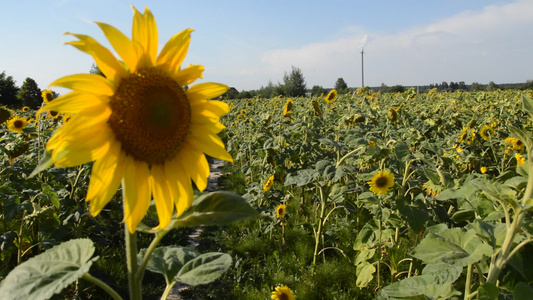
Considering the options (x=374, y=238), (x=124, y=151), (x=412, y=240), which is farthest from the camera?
(x=412, y=240)

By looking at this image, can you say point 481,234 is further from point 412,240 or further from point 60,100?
point 412,240

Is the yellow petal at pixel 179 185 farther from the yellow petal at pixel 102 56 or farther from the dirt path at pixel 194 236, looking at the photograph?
the dirt path at pixel 194 236

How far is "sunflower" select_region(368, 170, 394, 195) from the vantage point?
3080mm

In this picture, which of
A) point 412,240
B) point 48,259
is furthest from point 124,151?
point 412,240

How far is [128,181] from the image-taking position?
93 centimetres

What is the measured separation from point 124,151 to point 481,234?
4.42ft

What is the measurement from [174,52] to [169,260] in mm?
651

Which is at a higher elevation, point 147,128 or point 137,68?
point 137,68

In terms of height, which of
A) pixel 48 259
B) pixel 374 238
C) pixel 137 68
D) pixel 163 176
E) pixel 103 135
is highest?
pixel 137 68

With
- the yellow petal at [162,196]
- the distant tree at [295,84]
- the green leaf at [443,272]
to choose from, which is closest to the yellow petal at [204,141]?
the yellow petal at [162,196]

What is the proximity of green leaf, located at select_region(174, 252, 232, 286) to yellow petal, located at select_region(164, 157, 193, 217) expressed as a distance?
0.70ft

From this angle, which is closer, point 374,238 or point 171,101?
point 171,101

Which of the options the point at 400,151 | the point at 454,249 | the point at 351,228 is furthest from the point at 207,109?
the point at 351,228

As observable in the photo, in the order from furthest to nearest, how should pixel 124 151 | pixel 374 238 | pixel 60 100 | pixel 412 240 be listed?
1. pixel 412 240
2. pixel 374 238
3. pixel 124 151
4. pixel 60 100
